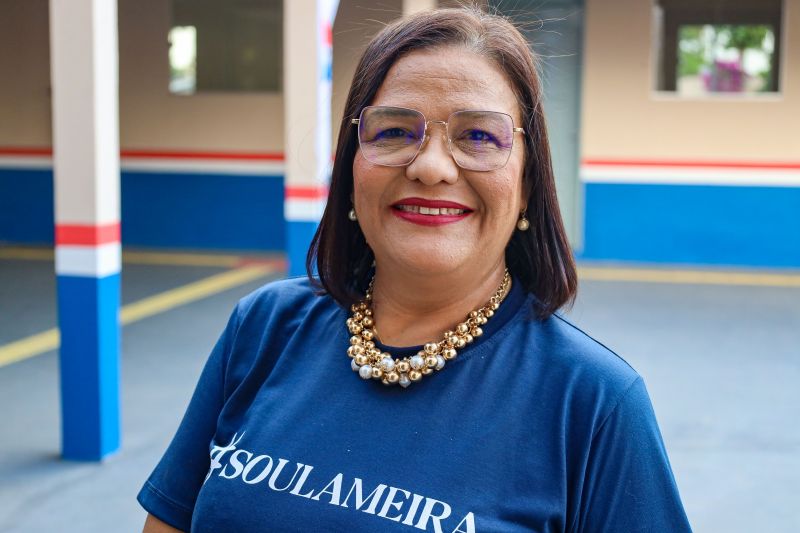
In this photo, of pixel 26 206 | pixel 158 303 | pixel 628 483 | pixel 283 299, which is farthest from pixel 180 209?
pixel 628 483

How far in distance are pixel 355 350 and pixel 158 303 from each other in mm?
7097

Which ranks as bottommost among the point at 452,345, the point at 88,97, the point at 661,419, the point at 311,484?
the point at 661,419

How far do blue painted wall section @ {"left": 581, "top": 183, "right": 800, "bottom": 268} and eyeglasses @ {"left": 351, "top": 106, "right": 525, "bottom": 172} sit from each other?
31.9 feet

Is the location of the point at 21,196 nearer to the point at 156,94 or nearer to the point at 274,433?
the point at 156,94

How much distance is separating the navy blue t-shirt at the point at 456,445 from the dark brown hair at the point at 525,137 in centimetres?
7

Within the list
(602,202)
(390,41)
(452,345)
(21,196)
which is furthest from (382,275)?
(21,196)

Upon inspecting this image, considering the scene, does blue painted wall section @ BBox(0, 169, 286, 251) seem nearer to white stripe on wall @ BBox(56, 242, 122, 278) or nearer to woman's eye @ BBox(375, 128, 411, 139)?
white stripe on wall @ BBox(56, 242, 122, 278)

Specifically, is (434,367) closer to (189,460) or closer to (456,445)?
(456,445)

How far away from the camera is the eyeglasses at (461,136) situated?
1.54 metres

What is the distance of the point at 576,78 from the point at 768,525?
25.4 feet

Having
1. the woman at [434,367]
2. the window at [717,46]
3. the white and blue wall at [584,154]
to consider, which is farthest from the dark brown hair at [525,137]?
the window at [717,46]

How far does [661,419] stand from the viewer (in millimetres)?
5379

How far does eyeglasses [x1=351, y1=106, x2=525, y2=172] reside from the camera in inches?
60.5

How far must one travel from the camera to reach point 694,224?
36.0 ft
